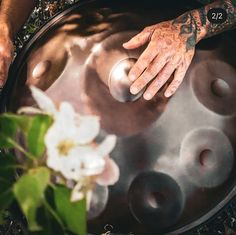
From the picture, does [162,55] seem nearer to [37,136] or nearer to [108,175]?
[108,175]

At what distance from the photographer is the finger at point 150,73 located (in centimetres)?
155

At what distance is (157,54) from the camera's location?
168cm

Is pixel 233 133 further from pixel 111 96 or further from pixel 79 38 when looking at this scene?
pixel 79 38

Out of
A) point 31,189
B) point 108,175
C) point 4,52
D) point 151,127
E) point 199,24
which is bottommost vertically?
point 151,127

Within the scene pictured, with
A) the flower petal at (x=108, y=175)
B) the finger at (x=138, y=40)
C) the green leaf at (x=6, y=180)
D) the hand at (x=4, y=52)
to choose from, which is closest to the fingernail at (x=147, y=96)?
the finger at (x=138, y=40)

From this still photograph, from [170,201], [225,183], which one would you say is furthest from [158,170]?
[225,183]

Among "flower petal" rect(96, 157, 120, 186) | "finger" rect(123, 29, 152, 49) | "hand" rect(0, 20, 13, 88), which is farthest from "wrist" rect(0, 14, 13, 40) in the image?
"flower petal" rect(96, 157, 120, 186)

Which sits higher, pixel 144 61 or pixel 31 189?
pixel 31 189

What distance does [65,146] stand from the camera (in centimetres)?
73

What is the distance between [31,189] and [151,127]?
900 millimetres

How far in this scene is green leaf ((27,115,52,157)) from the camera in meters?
0.74

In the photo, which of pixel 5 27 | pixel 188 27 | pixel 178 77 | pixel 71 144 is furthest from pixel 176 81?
pixel 71 144

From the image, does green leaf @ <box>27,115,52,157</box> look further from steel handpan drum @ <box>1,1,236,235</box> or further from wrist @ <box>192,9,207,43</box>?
wrist @ <box>192,9,207,43</box>

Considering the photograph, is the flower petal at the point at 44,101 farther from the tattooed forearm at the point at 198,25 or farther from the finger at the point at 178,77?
the tattooed forearm at the point at 198,25
